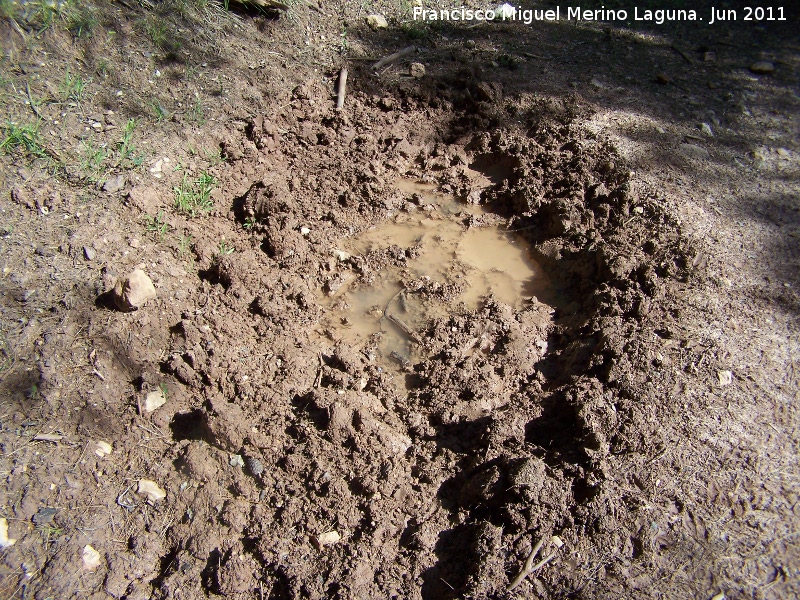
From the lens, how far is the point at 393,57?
4.51m

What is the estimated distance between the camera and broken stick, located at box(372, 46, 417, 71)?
443 centimetres

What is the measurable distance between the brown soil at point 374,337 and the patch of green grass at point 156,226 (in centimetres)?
1

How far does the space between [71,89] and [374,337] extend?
8.20ft

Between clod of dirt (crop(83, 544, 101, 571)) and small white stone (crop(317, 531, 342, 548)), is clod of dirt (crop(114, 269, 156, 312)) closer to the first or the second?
clod of dirt (crop(83, 544, 101, 571))

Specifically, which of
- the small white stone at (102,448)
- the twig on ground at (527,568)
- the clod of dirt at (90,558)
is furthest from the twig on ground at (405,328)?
the clod of dirt at (90,558)

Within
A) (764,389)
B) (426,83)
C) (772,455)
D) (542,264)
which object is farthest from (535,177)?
(772,455)

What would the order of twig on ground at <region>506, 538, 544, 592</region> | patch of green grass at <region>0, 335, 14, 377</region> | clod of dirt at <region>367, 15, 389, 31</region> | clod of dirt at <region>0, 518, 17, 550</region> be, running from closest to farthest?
twig on ground at <region>506, 538, 544, 592</region>, clod of dirt at <region>0, 518, 17, 550</region>, patch of green grass at <region>0, 335, 14, 377</region>, clod of dirt at <region>367, 15, 389, 31</region>

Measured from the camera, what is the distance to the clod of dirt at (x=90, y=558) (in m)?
2.25

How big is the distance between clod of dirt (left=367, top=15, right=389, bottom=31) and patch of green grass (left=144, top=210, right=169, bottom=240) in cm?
264

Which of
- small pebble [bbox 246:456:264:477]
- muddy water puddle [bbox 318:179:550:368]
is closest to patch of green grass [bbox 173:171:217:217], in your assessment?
muddy water puddle [bbox 318:179:550:368]

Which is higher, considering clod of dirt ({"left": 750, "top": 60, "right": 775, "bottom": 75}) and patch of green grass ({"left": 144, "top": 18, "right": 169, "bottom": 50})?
patch of green grass ({"left": 144, "top": 18, "right": 169, "bottom": 50})

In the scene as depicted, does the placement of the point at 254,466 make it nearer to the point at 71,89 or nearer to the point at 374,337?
the point at 374,337

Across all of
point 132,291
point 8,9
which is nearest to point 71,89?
point 8,9

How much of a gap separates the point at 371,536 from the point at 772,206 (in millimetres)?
3249
